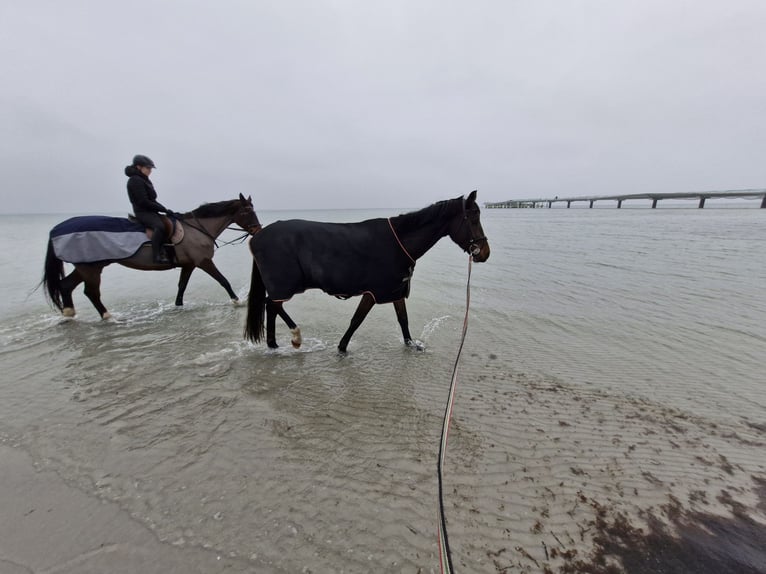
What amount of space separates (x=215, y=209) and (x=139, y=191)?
147 centimetres

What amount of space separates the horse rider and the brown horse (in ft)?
0.72

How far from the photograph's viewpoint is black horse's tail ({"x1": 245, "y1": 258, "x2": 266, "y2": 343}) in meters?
4.81

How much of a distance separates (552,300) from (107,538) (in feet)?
27.9

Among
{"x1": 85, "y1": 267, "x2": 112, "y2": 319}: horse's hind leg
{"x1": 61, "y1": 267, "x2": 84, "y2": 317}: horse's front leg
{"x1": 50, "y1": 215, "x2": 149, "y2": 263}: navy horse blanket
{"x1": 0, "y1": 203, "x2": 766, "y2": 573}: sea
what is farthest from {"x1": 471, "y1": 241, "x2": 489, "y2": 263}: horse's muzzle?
{"x1": 61, "y1": 267, "x2": 84, "y2": 317}: horse's front leg

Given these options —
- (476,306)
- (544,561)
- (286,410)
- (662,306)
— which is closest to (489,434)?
(544,561)

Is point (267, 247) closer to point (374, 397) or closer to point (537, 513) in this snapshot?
point (374, 397)

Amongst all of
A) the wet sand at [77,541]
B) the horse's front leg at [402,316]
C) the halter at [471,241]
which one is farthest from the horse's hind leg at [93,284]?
the halter at [471,241]

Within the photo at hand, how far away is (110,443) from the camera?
9.14 feet

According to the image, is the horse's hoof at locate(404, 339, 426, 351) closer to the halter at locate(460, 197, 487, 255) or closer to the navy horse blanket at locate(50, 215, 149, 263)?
the halter at locate(460, 197, 487, 255)

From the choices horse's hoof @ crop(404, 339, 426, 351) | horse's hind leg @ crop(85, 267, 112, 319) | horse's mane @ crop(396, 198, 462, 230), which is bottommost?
horse's hoof @ crop(404, 339, 426, 351)

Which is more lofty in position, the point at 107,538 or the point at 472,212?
the point at 472,212

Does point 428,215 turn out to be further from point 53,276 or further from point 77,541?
point 53,276

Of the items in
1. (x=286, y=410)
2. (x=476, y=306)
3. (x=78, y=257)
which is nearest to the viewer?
(x=286, y=410)

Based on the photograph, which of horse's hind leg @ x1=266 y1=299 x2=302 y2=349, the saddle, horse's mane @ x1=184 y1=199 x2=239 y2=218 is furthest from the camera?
horse's mane @ x1=184 y1=199 x2=239 y2=218
